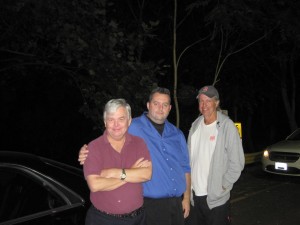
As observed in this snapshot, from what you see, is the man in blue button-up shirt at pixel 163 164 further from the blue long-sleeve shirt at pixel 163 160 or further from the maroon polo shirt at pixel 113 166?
the maroon polo shirt at pixel 113 166

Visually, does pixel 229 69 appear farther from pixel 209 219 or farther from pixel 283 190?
pixel 209 219

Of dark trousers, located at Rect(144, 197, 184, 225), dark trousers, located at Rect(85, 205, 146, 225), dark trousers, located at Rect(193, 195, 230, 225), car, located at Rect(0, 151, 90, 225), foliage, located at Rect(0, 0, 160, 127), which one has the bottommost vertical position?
dark trousers, located at Rect(193, 195, 230, 225)

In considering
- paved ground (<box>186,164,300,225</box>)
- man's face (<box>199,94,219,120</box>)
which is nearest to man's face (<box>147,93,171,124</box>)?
man's face (<box>199,94,219,120</box>)

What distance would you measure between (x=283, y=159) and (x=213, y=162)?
6.15 metres

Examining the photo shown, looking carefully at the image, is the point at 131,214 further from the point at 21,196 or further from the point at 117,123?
the point at 21,196

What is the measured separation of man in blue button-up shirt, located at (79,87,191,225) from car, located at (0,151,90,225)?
0.57 m

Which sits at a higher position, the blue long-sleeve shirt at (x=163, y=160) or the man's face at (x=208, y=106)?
the man's face at (x=208, y=106)

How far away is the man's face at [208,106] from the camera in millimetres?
3697

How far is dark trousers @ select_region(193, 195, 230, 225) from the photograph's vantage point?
360 centimetres

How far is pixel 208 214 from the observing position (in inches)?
143

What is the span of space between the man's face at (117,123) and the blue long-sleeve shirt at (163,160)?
514mm

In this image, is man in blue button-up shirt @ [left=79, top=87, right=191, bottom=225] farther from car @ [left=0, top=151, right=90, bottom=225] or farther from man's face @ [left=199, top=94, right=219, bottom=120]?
car @ [left=0, top=151, right=90, bottom=225]

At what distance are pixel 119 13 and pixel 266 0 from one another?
4441 millimetres

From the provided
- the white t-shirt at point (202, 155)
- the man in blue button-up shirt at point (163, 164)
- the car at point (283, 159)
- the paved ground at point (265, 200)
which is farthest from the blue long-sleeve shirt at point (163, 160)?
the car at point (283, 159)
